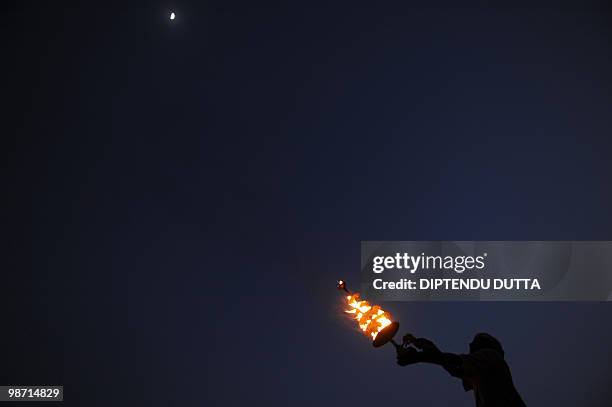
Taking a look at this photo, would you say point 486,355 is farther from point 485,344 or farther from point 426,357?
point 426,357

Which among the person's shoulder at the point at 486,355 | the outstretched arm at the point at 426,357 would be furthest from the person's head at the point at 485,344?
the outstretched arm at the point at 426,357

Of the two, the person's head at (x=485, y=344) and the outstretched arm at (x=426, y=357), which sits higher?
the person's head at (x=485, y=344)

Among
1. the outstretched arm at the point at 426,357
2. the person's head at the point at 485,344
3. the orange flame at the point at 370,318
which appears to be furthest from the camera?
the person's head at the point at 485,344

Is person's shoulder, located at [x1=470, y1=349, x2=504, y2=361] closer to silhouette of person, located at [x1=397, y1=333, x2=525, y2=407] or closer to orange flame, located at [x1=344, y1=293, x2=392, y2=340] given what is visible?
silhouette of person, located at [x1=397, y1=333, x2=525, y2=407]

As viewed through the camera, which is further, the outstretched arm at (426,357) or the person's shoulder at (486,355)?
the person's shoulder at (486,355)

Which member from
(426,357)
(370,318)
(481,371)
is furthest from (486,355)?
(370,318)

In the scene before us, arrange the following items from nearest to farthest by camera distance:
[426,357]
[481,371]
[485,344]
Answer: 1. [426,357]
2. [481,371]
3. [485,344]

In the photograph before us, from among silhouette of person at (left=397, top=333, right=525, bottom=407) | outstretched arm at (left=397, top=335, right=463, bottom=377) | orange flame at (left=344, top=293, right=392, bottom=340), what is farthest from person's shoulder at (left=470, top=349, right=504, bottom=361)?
orange flame at (left=344, top=293, right=392, bottom=340)

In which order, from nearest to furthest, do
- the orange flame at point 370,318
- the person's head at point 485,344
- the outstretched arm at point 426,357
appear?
the outstretched arm at point 426,357 < the orange flame at point 370,318 < the person's head at point 485,344

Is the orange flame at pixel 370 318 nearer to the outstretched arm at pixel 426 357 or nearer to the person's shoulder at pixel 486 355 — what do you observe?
the outstretched arm at pixel 426 357

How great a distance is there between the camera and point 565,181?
4016 mm

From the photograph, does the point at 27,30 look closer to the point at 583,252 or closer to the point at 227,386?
the point at 227,386

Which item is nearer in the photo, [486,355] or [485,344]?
[486,355]

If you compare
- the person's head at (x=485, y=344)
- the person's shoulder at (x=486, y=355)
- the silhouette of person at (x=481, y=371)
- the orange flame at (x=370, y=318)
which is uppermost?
the orange flame at (x=370, y=318)
